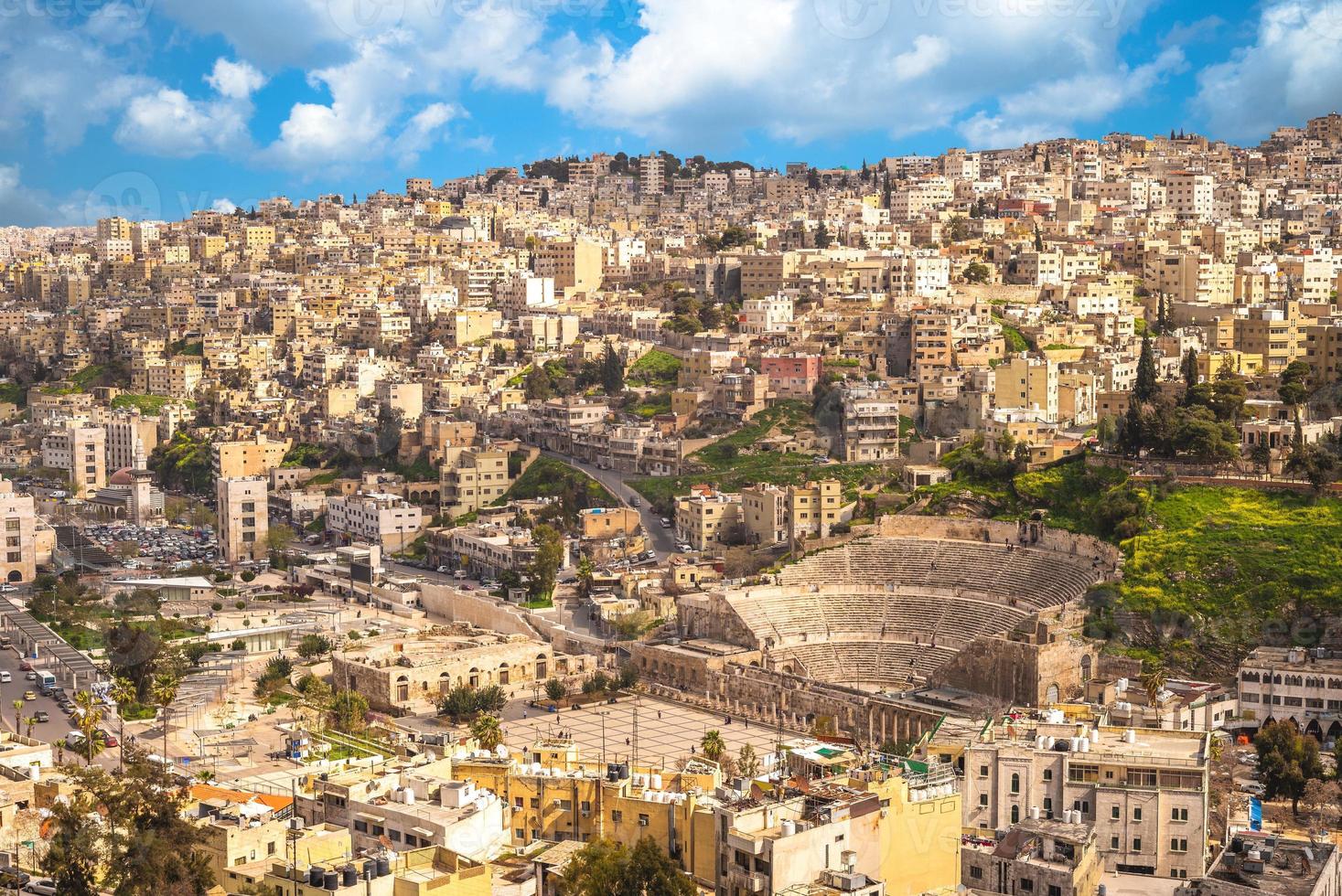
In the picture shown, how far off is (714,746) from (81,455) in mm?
37812

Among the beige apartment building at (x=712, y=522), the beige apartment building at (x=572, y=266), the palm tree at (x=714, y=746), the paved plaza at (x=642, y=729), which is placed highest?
the beige apartment building at (x=572, y=266)

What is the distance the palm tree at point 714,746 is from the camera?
103ft

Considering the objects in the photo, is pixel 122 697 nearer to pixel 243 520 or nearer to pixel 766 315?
pixel 243 520

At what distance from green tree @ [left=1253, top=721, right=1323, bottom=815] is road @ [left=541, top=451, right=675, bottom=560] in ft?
67.5

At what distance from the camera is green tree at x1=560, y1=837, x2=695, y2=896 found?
59.0ft

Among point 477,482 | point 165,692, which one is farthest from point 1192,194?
point 165,692

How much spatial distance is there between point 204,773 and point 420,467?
107 ft

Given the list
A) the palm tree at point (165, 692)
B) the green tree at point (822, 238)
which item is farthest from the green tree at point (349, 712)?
the green tree at point (822, 238)

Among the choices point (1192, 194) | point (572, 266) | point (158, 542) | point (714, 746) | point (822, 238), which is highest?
point (1192, 194)

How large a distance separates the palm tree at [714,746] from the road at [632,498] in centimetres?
1505

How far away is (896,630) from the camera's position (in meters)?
39.5

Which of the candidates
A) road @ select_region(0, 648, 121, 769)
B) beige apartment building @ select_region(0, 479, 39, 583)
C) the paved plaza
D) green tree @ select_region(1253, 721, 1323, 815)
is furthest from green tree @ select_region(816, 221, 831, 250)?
green tree @ select_region(1253, 721, 1323, 815)

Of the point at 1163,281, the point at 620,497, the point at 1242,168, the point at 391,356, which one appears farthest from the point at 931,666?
the point at 1242,168

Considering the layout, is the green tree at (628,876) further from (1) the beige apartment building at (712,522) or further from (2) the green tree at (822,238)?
(2) the green tree at (822,238)
